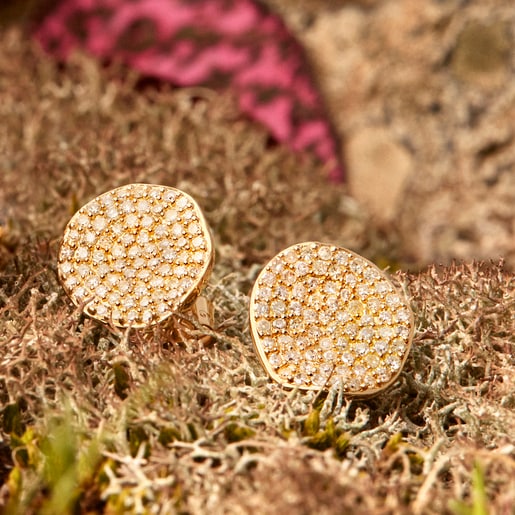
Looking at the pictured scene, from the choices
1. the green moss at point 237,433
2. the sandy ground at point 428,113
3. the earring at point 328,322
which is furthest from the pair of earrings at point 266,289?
the sandy ground at point 428,113

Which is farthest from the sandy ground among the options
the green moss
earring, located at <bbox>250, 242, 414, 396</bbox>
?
the green moss

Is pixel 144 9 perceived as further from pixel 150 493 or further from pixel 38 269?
pixel 150 493

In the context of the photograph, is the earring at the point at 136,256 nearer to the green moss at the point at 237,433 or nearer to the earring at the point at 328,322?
the earring at the point at 328,322

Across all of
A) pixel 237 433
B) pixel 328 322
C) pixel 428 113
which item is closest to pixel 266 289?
pixel 328 322

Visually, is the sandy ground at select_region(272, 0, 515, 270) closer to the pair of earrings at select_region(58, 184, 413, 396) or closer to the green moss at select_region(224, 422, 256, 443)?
the pair of earrings at select_region(58, 184, 413, 396)

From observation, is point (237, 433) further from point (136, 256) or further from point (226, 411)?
point (136, 256)

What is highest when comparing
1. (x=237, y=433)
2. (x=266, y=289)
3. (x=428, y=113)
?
(x=428, y=113)

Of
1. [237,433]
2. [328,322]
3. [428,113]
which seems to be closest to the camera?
[237,433]

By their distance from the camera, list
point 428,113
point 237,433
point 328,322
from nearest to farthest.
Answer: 1. point 237,433
2. point 328,322
3. point 428,113
